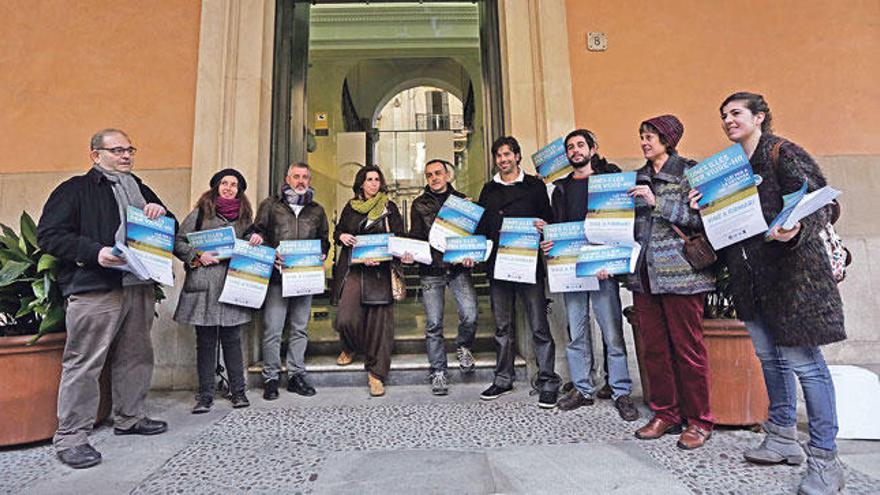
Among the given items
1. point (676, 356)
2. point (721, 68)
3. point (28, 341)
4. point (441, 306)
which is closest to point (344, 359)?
point (441, 306)

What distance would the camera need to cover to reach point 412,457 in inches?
79.8

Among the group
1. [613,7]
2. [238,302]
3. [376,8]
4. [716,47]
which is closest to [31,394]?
[238,302]

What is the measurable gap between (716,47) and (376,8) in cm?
474

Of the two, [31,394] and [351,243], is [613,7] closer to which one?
[351,243]

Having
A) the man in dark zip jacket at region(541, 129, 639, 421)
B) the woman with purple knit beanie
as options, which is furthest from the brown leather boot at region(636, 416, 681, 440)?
the man in dark zip jacket at region(541, 129, 639, 421)

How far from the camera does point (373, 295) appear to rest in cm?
311

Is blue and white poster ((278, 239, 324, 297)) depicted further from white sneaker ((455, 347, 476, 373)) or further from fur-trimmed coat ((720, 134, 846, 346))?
fur-trimmed coat ((720, 134, 846, 346))

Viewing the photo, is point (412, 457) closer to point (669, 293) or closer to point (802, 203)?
point (669, 293)

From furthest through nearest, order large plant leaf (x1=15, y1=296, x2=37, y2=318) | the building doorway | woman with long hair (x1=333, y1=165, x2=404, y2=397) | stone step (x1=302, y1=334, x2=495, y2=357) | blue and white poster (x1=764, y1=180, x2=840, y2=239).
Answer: the building doorway, stone step (x1=302, y1=334, x2=495, y2=357), woman with long hair (x1=333, y1=165, x2=404, y2=397), large plant leaf (x1=15, y1=296, x2=37, y2=318), blue and white poster (x1=764, y1=180, x2=840, y2=239)

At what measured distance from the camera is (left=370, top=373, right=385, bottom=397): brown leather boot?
9.94 feet

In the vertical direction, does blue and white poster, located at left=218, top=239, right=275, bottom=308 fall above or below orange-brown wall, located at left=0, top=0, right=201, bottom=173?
below

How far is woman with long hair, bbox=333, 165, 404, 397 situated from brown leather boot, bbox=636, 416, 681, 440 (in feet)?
5.64

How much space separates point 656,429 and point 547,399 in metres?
0.66

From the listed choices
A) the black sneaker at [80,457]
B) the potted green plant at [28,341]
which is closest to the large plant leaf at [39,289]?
the potted green plant at [28,341]
